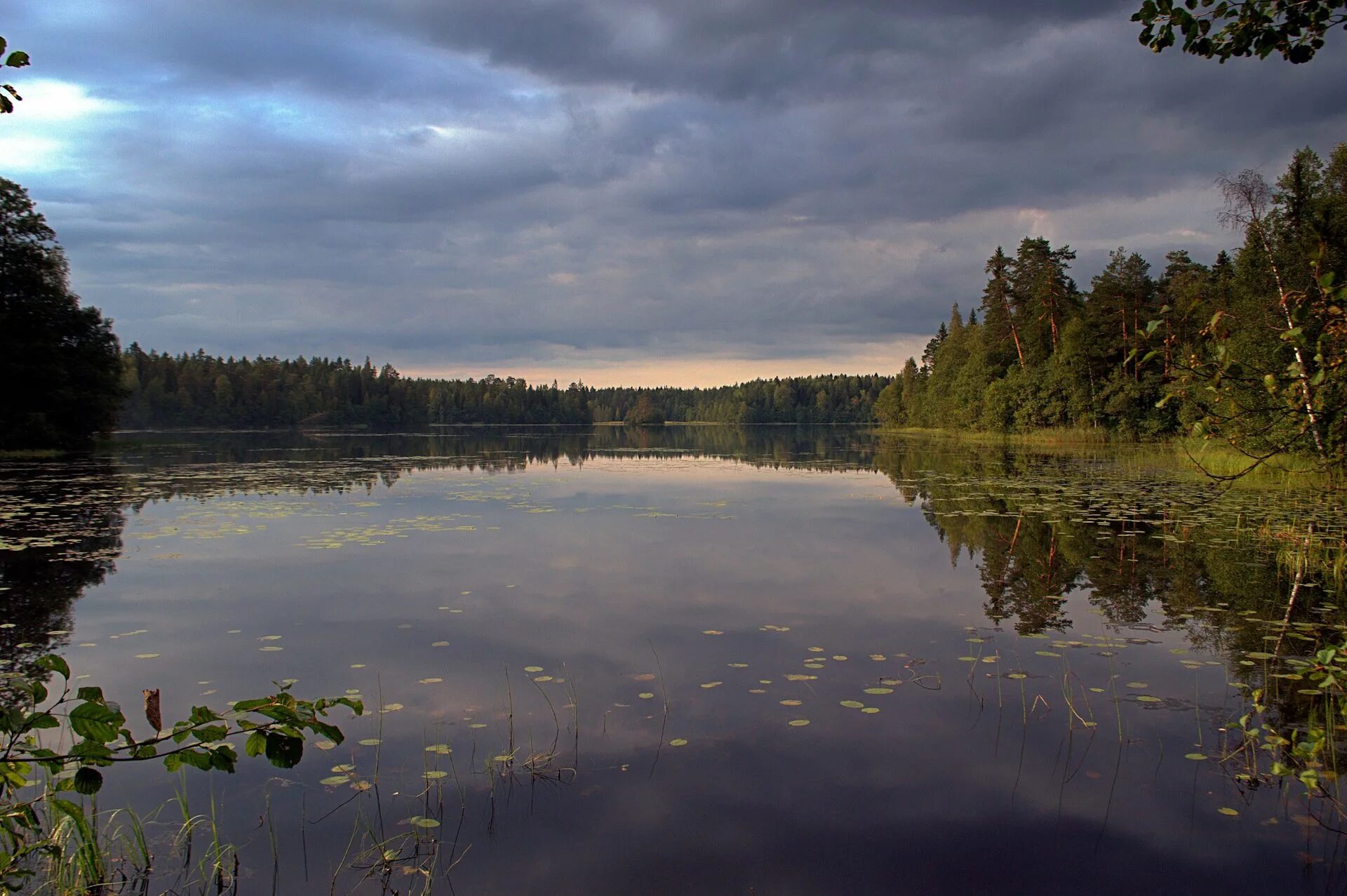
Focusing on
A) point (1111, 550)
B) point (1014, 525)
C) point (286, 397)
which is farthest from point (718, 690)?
point (286, 397)

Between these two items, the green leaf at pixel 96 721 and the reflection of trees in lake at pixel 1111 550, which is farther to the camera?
the reflection of trees in lake at pixel 1111 550

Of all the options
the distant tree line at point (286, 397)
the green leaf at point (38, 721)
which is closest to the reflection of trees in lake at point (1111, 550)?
the green leaf at point (38, 721)

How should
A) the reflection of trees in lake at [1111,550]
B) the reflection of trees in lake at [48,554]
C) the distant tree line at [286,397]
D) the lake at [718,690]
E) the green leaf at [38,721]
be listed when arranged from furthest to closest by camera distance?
the distant tree line at [286,397]
the reflection of trees in lake at [1111,550]
the reflection of trees in lake at [48,554]
the lake at [718,690]
the green leaf at [38,721]

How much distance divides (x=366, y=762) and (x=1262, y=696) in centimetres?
744

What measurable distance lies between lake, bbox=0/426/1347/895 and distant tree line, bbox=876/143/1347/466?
2445mm

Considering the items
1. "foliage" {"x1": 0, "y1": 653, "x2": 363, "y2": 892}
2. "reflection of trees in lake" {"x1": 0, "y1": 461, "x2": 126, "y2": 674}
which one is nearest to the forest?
"foliage" {"x1": 0, "y1": 653, "x2": 363, "y2": 892}

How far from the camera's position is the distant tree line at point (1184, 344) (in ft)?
15.6

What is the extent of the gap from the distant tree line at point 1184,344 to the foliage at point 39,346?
4663 cm

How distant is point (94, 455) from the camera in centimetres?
4300

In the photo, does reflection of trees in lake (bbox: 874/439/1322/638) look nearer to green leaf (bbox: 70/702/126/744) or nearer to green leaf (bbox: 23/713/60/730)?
green leaf (bbox: 70/702/126/744)

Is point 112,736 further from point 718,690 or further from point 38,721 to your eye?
point 718,690

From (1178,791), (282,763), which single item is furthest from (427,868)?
(1178,791)

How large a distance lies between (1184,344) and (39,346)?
48036 mm

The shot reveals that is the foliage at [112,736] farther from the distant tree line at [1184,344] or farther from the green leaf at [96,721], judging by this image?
the distant tree line at [1184,344]
